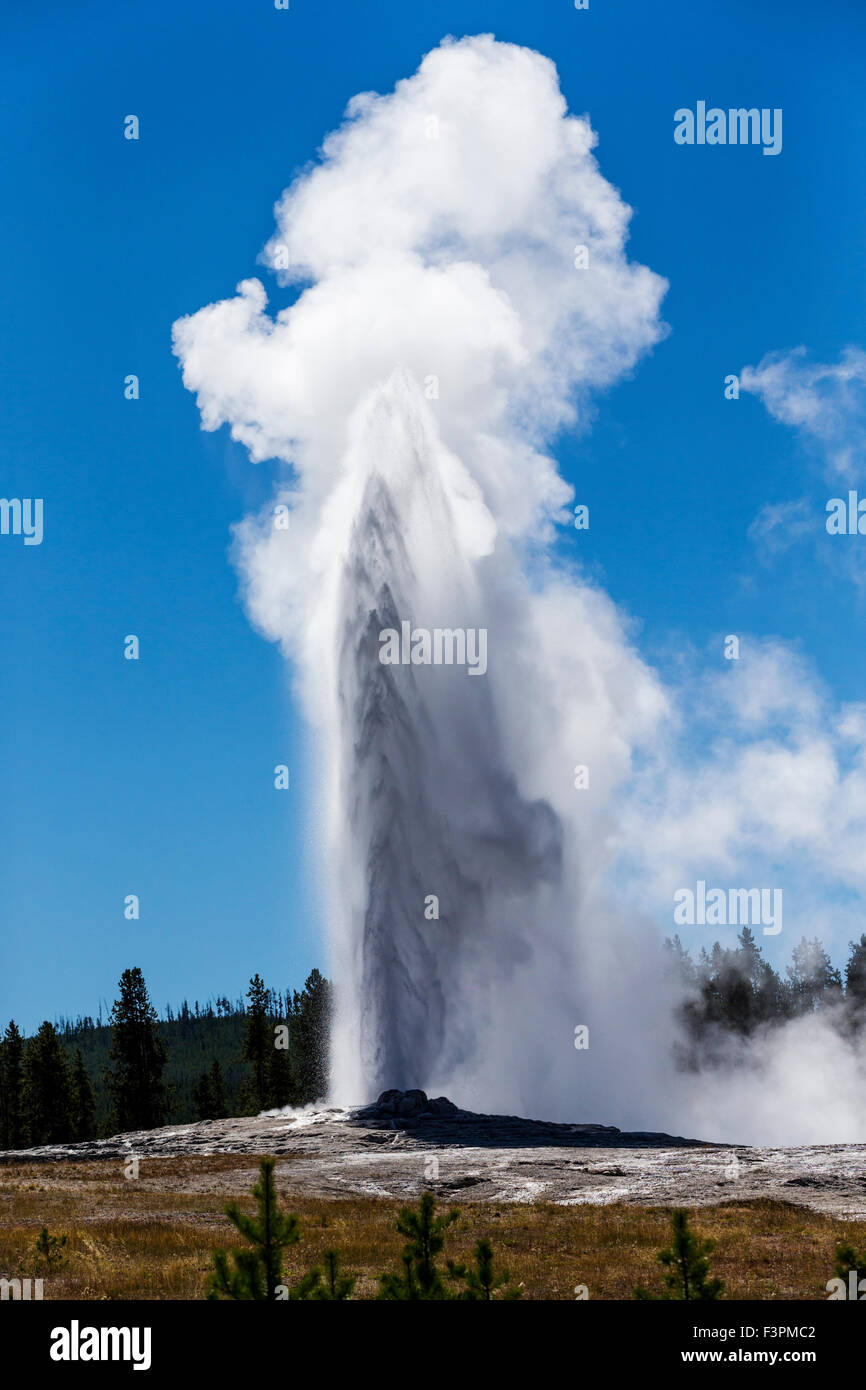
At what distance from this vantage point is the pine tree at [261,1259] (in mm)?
10195

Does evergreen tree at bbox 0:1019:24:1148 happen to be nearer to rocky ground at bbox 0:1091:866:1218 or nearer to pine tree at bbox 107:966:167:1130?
pine tree at bbox 107:966:167:1130

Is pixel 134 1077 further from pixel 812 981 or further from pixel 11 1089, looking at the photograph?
pixel 812 981

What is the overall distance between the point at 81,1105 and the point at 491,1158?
206 ft

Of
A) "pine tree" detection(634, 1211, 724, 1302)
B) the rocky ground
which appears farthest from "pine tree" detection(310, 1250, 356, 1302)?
the rocky ground

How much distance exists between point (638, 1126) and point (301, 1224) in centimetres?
4057

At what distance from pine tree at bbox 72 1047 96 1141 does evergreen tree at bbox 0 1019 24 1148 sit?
4173 millimetres

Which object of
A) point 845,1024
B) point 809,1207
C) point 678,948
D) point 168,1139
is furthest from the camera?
point 678,948

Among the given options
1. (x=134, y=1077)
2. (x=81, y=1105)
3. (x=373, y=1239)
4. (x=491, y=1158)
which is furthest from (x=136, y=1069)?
(x=373, y=1239)

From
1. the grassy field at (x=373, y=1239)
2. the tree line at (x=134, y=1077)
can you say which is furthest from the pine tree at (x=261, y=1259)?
the tree line at (x=134, y=1077)

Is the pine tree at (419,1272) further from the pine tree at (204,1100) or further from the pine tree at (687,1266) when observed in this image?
the pine tree at (204,1100)

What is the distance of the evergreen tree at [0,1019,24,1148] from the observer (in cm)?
8650

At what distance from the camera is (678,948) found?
117438 millimetres
